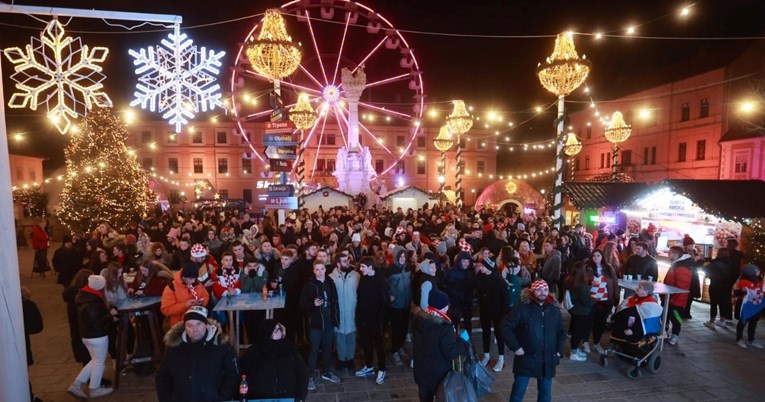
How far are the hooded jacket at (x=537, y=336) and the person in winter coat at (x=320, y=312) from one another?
7.67ft

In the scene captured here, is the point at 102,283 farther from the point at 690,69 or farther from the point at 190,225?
the point at 690,69

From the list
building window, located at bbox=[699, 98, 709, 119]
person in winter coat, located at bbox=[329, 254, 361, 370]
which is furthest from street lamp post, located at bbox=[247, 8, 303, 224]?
building window, located at bbox=[699, 98, 709, 119]

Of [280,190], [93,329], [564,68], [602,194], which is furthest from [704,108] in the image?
[93,329]

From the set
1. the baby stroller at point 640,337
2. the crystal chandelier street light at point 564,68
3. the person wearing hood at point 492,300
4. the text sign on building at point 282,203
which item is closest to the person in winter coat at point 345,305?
the person wearing hood at point 492,300

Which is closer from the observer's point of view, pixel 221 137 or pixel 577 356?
pixel 577 356

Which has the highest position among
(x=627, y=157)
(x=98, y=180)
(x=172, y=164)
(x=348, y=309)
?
(x=627, y=157)

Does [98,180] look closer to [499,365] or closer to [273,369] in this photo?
[273,369]

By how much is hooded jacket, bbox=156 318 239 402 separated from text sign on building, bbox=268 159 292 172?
24.4 ft

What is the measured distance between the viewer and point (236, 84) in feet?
66.0

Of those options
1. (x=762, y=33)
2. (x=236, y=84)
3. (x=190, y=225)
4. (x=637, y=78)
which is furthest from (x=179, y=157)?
(x=762, y=33)

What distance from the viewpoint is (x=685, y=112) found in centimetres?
2995

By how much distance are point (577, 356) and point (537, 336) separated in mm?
Result: 2586

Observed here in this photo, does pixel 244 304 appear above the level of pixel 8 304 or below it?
below

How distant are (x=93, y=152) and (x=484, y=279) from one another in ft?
58.5
